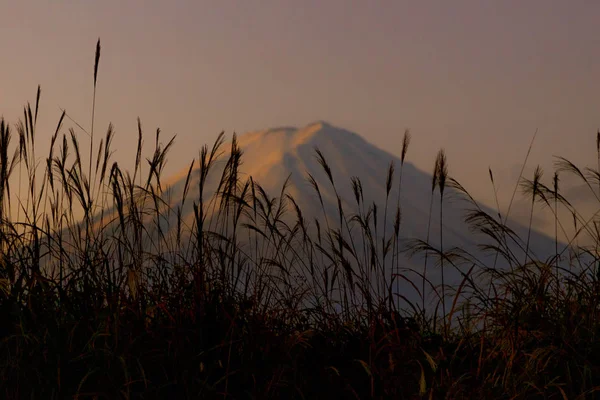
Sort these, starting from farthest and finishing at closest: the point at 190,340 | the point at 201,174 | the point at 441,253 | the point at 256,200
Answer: the point at 256,200 < the point at 441,253 < the point at 201,174 < the point at 190,340

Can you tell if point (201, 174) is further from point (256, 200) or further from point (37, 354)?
point (37, 354)

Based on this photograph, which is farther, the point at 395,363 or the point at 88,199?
the point at 88,199

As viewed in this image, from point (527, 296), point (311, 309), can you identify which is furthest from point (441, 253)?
point (311, 309)

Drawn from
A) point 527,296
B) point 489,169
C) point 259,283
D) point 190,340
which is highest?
point 489,169

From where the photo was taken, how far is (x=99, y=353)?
2518 millimetres

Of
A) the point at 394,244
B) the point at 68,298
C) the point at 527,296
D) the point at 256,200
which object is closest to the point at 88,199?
the point at 68,298

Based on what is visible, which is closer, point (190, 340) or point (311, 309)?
point (190, 340)

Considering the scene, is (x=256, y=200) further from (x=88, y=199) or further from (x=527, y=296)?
(x=527, y=296)

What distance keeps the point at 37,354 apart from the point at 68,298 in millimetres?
364

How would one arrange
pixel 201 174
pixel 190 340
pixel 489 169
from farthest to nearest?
1. pixel 489 169
2. pixel 201 174
3. pixel 190 340

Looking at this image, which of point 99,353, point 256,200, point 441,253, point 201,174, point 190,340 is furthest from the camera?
point 256,200

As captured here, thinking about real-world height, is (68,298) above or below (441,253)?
below

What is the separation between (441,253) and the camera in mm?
3139

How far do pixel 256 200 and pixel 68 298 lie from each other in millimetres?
923
